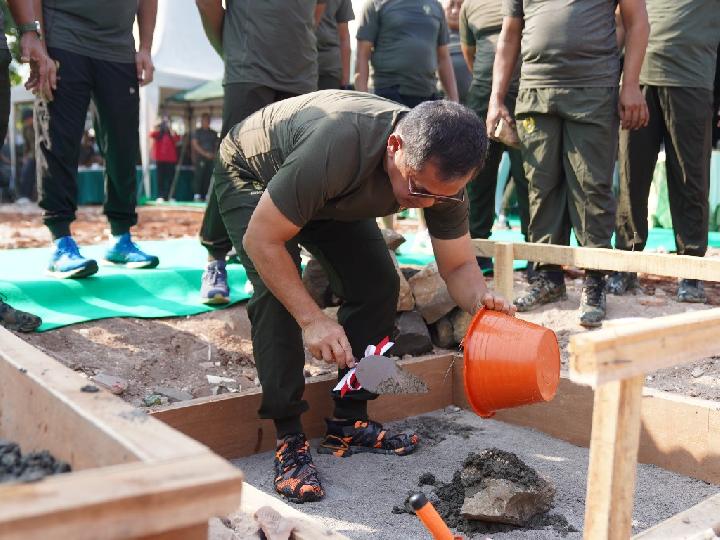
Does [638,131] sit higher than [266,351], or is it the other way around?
[638,131]

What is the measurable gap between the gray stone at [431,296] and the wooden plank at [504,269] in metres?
0.46

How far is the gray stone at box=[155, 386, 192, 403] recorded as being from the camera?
316 cm

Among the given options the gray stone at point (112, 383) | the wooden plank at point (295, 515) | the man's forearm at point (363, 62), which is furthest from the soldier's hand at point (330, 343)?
the man's forearm at point (363, 62)

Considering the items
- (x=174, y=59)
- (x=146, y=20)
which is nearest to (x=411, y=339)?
(x=146, y=20)

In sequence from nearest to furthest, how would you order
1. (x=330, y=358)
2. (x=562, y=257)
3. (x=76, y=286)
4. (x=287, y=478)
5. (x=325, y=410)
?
1. (x=330, y=358)
2. (x=287, y=478)
3. (x=325, y=410)
4. (x=562, y=257)
5. (x=76, y=286)

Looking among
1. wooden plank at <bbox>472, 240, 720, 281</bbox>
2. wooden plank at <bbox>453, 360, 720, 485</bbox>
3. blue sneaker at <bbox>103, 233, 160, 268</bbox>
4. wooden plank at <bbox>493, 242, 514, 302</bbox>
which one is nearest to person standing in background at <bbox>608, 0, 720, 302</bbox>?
wooden plank at <bbox>472, 240, 720, 281</bbox>

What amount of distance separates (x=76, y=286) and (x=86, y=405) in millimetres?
2790

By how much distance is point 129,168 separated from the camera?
3.99 m

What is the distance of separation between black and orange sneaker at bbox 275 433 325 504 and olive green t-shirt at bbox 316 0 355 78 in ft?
9.49

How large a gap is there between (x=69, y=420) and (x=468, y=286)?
1740mm

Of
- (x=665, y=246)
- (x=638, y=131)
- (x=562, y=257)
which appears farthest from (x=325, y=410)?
(x=665, y=246)

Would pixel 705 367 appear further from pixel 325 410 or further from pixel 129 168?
pixel 129 168

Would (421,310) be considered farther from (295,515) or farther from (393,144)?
(295,515)

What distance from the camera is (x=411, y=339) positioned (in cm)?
381
